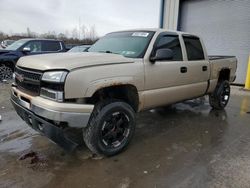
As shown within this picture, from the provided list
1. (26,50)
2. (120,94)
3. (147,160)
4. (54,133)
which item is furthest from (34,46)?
(147,160)

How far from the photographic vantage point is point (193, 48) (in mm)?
5320

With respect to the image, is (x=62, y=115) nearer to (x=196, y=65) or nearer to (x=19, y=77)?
(x=19, y=77)

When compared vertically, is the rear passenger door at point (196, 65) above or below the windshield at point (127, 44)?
below

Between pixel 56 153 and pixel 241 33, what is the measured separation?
1025 cm

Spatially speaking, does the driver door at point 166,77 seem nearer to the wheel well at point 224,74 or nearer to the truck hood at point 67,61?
the truck hood at point 67,61

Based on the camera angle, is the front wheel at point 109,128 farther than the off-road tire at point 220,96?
No

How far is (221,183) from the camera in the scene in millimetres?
3018

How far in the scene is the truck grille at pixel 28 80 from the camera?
3207mm

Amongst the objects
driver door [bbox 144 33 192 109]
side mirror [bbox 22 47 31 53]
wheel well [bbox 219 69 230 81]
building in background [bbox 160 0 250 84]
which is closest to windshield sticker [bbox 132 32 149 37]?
driver door [bbox 144 33 192 109]

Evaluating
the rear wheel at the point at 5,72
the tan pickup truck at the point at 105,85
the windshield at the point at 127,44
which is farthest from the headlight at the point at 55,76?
the rear wheel at the point at 5,72

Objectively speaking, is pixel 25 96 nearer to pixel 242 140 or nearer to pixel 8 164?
pixel 8 164

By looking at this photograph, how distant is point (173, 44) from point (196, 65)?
0.73 m

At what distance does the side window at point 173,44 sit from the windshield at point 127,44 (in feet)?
0.85

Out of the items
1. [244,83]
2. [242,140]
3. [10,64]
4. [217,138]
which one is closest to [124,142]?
[217,138]
